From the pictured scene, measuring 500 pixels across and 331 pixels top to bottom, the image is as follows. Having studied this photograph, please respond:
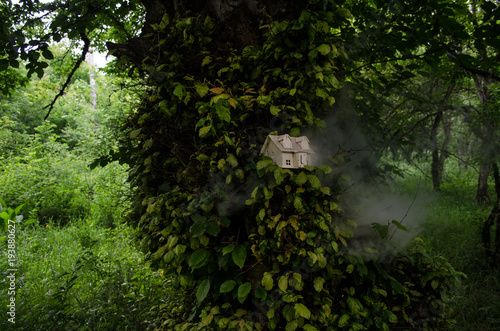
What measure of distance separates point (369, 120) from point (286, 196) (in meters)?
1.34

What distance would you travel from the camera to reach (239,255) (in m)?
1.95

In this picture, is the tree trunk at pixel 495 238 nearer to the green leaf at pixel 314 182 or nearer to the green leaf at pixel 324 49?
the green leaf at pixel 314 182

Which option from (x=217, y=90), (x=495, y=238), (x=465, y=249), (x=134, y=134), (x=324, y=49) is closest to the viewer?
(x=324, y=49)

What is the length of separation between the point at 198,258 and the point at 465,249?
15.3 feet

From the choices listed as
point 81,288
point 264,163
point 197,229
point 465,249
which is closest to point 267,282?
point 197,229

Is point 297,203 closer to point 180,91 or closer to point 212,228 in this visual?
point 212,228

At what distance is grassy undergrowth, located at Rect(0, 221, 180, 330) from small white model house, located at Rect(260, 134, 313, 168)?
2.14 meters

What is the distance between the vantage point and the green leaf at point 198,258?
196 cm

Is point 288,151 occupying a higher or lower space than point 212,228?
higher

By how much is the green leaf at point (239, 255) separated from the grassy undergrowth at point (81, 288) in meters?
1.48

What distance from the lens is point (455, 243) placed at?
4602 millimetres

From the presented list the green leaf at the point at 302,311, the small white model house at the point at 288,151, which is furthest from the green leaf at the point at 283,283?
the small white model house at the point at 288,151

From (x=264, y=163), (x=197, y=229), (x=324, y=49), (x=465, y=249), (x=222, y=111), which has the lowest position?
(x=465, y=249)

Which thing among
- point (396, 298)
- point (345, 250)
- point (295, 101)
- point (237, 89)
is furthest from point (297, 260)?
point (237, 89)
